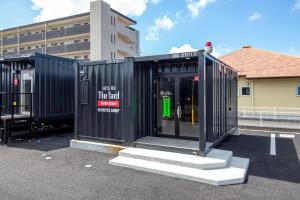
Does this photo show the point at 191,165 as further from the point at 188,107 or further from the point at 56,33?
the point at 56,33

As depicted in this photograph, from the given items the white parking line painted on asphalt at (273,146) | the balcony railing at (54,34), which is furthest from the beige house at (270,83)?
the balcony railing at (54,34)

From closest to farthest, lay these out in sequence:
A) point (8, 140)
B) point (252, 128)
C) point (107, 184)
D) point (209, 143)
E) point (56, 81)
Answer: point (107, 184) < point (209, 143) < point (8, 140) < point (56, 81) < point (252, 128)

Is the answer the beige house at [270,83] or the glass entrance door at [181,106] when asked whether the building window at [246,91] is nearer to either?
the beige house at [270,83]

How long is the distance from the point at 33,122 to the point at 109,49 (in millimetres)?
23158

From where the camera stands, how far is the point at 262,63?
17.4 metres

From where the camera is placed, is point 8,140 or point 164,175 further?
point 8,140

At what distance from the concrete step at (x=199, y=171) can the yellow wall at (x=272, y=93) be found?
11.3m

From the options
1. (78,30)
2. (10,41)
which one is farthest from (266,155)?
(10,41)

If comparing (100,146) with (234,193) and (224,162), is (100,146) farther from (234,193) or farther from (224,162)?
(234,193)

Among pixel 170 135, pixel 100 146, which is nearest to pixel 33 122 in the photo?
pixel 100 146

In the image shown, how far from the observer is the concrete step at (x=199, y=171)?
475 cm

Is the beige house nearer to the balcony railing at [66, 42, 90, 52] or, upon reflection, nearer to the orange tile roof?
the orange tile roof

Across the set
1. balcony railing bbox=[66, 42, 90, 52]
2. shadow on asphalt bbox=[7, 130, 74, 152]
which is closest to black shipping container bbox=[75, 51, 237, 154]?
shadow on asphalt bbox=[7, 130, 74, 152]

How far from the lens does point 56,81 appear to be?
10195 millimetres
